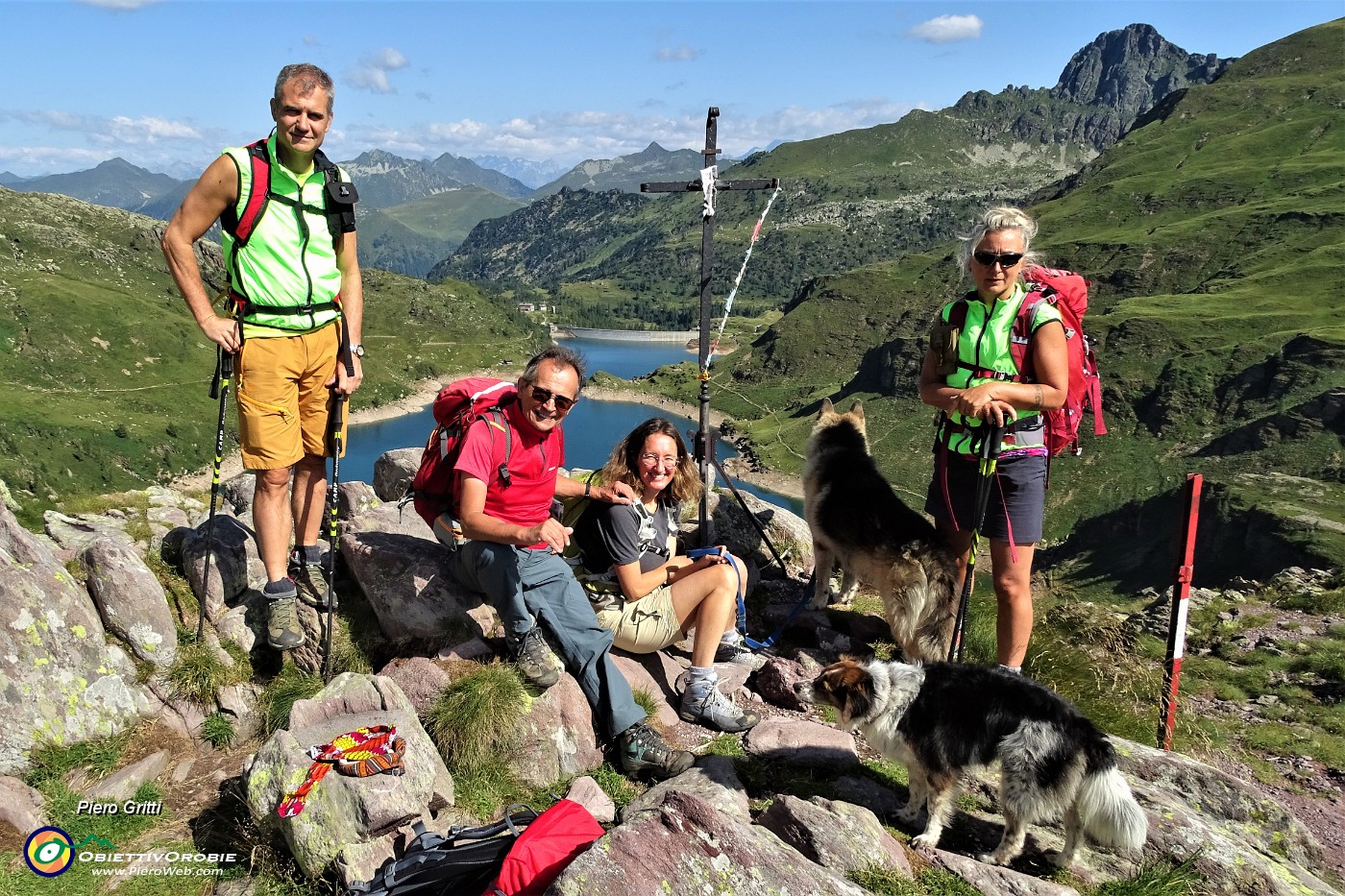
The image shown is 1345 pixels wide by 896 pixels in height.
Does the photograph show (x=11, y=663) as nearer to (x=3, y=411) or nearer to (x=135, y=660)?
(x=135, y=660)

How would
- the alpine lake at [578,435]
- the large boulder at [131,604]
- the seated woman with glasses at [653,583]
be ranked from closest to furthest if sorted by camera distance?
the large boulder at [131,604] → the seated woman with glasses at [653,583] → the alpine lake at [578,435]

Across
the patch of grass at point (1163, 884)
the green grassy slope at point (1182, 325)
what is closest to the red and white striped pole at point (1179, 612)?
the patch of grass at point (1163, 884)

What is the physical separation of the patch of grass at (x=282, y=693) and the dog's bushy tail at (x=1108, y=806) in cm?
474

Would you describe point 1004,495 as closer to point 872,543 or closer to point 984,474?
point 984,474

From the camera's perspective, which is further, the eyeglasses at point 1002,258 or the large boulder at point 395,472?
the large boulder at point 395,472

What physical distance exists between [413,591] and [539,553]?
4.41 feet

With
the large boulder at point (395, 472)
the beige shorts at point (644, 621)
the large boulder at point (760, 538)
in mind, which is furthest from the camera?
the large boulder at point (760, 538)

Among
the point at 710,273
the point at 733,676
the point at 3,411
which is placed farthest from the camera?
the point at 3,411

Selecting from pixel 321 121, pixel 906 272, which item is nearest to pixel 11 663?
pixel 321 121

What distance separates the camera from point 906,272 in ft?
549

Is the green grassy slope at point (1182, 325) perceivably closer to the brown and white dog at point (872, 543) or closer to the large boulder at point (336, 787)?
the brown and white dog at point (872, 543)

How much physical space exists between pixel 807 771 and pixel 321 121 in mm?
5266

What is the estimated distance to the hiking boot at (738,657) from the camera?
6668 mm

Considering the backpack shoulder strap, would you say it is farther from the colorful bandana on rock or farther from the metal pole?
the metal pole
